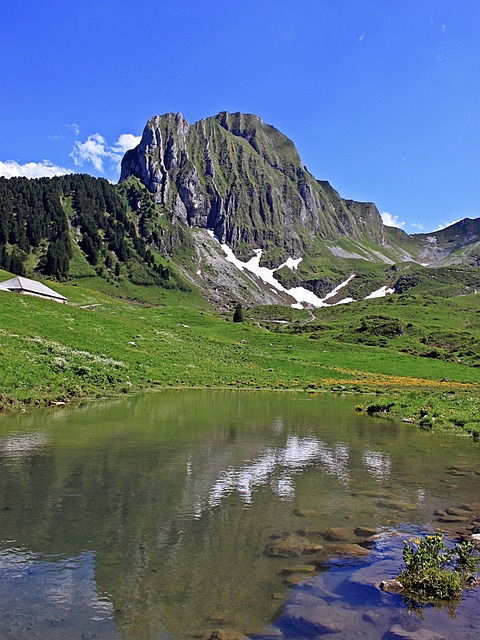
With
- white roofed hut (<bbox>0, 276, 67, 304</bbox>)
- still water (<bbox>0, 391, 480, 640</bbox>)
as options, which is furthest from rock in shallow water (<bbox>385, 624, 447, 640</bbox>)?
white roofed hut (<bbox>0, 276, 67, 304</bbox>)

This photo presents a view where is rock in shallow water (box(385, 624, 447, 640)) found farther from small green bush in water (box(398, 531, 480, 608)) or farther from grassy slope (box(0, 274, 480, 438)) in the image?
grassy slope (box(0, 274, 480, 438))

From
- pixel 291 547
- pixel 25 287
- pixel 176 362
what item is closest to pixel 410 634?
pixel 291 547

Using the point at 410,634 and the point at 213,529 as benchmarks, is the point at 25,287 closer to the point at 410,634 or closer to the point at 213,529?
the point at 213,529

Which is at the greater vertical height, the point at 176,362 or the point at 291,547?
the point at 176,362

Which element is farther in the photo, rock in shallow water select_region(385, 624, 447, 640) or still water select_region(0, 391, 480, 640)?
still water select_region(0, 391, 480, 640)

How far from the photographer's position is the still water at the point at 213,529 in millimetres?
7630

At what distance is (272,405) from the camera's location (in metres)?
39.7

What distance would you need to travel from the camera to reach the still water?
7.63 meters

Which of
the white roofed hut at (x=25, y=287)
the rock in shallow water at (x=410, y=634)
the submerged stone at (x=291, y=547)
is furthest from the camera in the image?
the white roofed hut at (x=25, y=287)

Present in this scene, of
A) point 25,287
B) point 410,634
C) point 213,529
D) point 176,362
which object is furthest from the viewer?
point 25,287

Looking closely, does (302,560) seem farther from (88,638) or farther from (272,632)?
(88,638)

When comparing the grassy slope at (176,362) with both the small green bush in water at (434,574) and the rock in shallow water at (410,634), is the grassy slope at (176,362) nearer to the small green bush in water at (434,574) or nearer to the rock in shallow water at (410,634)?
the small green bush in water at (434,574)

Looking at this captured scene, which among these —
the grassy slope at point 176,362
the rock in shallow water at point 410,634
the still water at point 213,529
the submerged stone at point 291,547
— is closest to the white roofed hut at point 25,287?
the grassy slope at point 176,362

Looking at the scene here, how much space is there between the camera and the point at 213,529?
1140 centimetres
